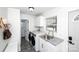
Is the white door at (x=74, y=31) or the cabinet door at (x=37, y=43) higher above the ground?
the white door at (x=74, y=31)

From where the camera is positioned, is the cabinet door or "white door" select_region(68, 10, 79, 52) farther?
the cabinet door

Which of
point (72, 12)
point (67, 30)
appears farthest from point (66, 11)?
point (67, 30)

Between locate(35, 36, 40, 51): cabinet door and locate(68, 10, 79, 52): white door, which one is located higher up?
locate(68, 10, 79, 52): white door

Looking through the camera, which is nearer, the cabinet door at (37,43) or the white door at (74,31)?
the white door at (74,31)

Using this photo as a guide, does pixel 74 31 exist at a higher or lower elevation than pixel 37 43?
higher

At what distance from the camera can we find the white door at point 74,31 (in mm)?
1430

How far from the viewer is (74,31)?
1504mm

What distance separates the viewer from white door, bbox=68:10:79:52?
1430mm

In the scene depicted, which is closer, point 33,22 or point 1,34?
point 1,34

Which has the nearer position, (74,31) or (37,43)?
(74,31)
